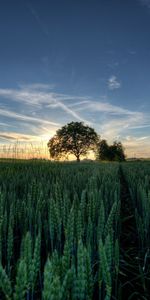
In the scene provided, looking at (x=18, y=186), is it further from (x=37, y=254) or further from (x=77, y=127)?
(x=77, y=127)

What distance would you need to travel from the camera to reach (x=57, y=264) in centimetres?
74

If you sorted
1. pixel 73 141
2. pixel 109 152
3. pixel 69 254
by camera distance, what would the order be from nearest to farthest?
pixel 69 254
pixel 73 141
pixel 109 152

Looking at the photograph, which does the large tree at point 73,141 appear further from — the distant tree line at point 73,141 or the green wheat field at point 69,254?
the green wheat field at point 69,254

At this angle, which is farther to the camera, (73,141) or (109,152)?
(109,152)

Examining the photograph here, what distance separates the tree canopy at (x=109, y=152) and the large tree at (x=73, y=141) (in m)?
14.6

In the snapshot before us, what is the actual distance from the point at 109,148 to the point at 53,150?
2448 centimetres

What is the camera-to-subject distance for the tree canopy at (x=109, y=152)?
7725 centimetres

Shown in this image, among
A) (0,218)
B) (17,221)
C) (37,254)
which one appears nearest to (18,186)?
(17,221)

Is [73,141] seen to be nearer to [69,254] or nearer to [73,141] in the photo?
[73,141]

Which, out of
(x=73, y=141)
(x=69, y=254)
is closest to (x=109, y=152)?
(x=73, y=141)

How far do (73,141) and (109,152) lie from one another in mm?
21662

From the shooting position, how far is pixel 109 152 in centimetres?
7875

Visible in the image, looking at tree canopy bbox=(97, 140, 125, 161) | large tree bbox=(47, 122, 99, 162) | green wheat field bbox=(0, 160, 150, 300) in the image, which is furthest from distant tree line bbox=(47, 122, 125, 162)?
green wheat field bbox=(0, 160, 150, 300)

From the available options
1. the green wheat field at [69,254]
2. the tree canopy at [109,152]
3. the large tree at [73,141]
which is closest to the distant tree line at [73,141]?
the large tree at [73,141]
